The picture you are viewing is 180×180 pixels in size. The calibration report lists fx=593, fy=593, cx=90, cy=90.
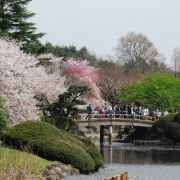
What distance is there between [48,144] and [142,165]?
9.67 m

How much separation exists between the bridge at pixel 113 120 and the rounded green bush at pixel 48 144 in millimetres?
29454

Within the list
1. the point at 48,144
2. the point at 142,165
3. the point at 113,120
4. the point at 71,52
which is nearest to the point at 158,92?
the point at 113,120

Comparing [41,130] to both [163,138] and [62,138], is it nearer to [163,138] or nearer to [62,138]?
[62,138]

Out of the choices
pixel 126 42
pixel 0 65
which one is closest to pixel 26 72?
pixel 0 65

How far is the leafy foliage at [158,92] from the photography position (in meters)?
74.1

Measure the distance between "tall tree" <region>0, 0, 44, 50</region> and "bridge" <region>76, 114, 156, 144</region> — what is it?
14.1m

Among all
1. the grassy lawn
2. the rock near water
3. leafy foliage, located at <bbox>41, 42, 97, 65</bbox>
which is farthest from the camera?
leafy foliage, located at <bbox>41, 42, 97, 65</bbox>

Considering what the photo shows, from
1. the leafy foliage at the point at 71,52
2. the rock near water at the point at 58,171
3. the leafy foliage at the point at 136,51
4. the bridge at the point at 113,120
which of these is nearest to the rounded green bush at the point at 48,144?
the rock near water at the point at 58,171

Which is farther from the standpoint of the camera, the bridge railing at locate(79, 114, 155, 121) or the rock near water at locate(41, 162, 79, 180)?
the bridge railing at locate(79, 114, 155, 121)

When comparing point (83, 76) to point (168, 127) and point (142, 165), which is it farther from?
point (142, 165)

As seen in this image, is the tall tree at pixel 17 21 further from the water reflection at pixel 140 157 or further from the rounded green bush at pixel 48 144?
the rounded green bush at pixel 48 144

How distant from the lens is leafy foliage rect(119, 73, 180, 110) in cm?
7412

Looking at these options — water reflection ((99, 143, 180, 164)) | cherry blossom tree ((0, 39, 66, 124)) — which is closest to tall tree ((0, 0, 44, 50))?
cherry blossom tree ((0, 39, 66, 124))

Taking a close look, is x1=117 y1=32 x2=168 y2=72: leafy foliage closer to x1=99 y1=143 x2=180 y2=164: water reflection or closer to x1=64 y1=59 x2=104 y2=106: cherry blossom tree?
x1=64 y1=59 x2=104 y2=106: cherry blossom tree
